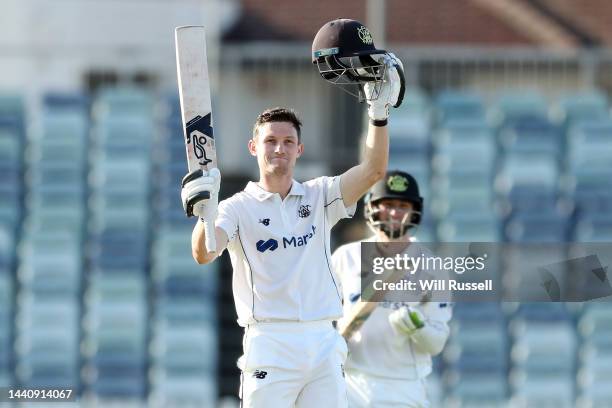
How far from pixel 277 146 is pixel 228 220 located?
1.04 ft

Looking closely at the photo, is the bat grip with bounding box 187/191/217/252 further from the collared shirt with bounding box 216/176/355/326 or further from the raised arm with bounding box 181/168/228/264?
the collared shirt with bounding box 216/176/355/326

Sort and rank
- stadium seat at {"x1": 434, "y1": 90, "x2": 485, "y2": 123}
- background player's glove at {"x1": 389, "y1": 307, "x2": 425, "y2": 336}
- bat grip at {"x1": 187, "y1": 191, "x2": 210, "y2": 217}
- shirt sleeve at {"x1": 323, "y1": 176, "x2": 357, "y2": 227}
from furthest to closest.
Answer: stadium seat at {"x1": 434, "y1": 90, "x2": 485, "y2": 123}
background player's glove at {"x1": 389, "y1": 307, "x2": 425, "y2": 336}
shirt sleeve at {"x1": 323, "y1": 176, "x2": 357, "y2": 227}
bat grip at {"x1": 187, "y1": 191, "x2": 210, "y2": 217}

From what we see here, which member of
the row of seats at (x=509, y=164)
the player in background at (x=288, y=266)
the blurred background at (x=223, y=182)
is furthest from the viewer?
the row of seats at (x=509, y=164)

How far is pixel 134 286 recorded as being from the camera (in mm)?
11242

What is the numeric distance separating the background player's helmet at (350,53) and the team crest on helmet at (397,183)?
1.07 metres

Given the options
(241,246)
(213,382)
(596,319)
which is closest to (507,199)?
(596,319)

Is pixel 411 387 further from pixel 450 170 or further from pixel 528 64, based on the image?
pixel 528 64

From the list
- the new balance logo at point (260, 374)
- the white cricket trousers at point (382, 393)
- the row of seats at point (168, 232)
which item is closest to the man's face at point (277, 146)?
the new balance logo at point (260, 374)

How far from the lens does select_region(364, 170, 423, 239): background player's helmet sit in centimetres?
609

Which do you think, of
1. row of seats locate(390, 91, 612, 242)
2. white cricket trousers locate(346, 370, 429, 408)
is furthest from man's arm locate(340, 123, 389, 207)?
row of seats locate(390, 91, 612, 242)

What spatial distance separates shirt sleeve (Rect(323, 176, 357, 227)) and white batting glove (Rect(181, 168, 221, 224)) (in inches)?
22.7

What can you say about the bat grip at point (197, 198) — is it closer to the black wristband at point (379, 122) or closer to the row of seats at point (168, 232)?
the black wristband at point (379, 122)

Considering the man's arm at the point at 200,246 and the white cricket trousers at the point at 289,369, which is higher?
the man's arm at the point at 200,246

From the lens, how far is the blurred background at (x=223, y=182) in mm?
11070
